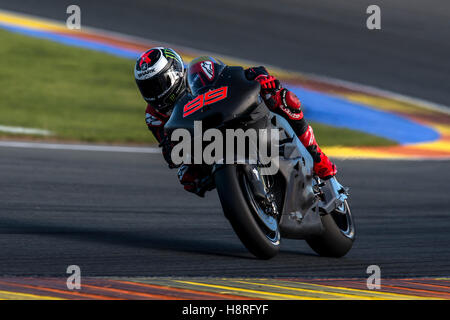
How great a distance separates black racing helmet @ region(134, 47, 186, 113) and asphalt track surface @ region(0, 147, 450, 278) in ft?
3.61

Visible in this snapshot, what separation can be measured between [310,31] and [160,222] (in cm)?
1229

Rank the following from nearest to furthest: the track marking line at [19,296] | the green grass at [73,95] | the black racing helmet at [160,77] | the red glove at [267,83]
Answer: the track marking line at [19,296]
the red glove at [267,83]
the black racing helmet at [160,77]
the green grass at [73,95]

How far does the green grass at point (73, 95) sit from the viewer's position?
1300 cm

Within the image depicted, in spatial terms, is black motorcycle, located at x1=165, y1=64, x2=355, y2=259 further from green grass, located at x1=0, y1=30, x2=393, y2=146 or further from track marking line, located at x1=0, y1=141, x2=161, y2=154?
green grass, located at x1=0, y1=30, x2=393, y2=146

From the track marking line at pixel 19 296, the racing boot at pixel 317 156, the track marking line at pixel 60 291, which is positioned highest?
the racing boot at pixel 317 156

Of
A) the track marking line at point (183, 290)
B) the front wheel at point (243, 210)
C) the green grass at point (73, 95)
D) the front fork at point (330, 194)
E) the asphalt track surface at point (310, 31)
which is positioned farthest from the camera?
the asphalt track surface at point (310, 31)

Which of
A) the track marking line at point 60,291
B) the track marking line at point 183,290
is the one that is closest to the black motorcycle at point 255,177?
the track marking line at point 183,290

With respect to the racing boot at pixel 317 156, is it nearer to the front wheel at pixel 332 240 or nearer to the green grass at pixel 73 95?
the front wheel at pixel 332 240

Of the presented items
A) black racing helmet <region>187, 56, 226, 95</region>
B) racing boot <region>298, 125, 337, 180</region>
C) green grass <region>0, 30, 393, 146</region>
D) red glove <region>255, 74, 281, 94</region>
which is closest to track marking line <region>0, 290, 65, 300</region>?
black racing helmet <region>187, 56, 226, 95</region>

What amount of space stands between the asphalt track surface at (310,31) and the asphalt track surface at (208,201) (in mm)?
53

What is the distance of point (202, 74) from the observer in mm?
5836

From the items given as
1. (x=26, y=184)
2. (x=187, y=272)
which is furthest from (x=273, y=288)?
(x=26, y=184)

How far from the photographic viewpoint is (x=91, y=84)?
51.2 feet

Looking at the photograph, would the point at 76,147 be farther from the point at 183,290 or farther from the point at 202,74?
the point at 183,290
